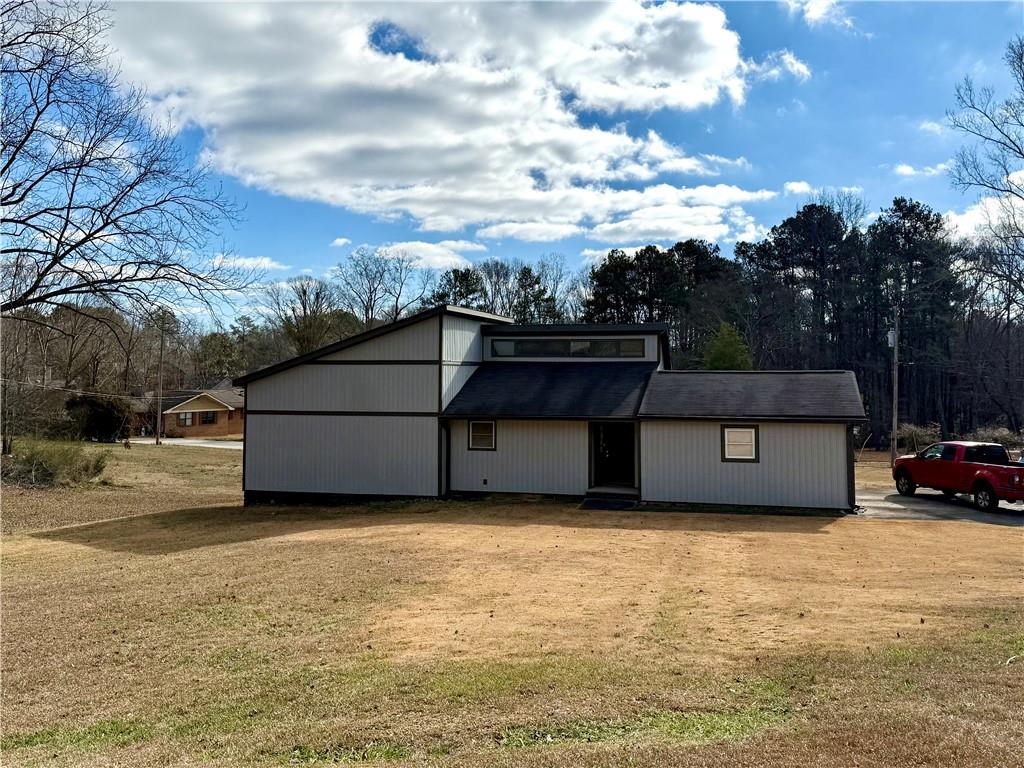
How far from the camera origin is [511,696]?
5566 millimetres

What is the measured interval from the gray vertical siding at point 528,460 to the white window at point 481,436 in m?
0.14

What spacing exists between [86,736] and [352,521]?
36.1 feet

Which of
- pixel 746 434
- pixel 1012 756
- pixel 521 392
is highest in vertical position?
pixel 521 392

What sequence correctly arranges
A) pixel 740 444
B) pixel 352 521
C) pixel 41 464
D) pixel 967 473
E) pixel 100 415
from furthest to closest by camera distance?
pixel 100 415
pixel 41 464
pixel 967 473
pixel 740 444
pixel 352 521

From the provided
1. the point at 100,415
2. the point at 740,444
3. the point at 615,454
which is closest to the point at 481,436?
the point at 615,454

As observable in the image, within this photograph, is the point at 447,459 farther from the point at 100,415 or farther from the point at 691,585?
the point at 100,415

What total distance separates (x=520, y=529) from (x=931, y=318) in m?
45.5

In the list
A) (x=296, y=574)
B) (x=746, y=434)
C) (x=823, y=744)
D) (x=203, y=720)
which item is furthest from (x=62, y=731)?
(x=746, y=434)

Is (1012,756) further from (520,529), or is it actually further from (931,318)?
(931,318)

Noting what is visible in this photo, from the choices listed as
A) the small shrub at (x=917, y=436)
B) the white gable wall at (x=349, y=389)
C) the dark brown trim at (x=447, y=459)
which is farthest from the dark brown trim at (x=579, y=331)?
the small shrub at (x=917, y=436)

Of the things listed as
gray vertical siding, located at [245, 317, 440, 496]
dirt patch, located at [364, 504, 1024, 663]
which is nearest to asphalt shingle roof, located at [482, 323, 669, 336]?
gray vertical siding, located at [245, 317, 440, 496]

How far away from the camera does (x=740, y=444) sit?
17375 mm

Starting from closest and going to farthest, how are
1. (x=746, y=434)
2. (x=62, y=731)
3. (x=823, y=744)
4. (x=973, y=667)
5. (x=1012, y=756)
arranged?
(x=1012, y=756)
(x=823, y=744)
(x=62, y=731)
(x=973, y=667)
(x=746, y=434)

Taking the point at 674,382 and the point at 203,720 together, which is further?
the point at 674,382
